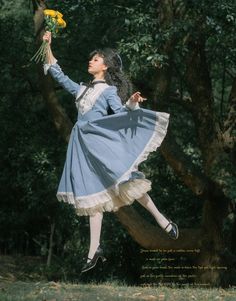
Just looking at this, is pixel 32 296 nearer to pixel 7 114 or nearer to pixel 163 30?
pixel 163 30

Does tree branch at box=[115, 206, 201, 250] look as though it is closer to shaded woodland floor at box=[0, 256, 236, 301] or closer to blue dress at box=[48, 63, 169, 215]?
shaded woodland floor at box=[0, 256, 236, 301]

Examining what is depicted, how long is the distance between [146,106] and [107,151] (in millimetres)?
5022

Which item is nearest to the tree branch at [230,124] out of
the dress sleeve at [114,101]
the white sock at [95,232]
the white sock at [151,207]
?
the white sock at [151,207]

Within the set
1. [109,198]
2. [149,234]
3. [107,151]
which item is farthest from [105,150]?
[149,234]

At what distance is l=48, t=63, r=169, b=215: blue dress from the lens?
557 centimetres

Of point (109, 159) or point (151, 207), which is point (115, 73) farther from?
point (151, 207)

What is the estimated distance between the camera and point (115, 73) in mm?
5965

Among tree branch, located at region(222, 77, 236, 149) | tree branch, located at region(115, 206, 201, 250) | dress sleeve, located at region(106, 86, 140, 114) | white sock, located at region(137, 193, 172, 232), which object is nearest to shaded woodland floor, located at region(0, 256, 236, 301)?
white sock, located at region(137, 193, 172, 232)

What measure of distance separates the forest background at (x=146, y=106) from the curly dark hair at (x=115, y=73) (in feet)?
6.17

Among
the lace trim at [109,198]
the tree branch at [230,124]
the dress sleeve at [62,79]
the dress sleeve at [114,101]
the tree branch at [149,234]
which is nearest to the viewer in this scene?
the lace trim at [109,198]

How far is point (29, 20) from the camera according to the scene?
1241 centimetres

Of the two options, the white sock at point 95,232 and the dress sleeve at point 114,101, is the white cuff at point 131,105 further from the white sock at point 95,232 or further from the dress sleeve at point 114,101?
the white sock at point 95,232

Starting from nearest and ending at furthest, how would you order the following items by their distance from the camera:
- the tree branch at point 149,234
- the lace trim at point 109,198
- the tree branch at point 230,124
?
the lace trim at point 109,198, the tree branch at point 149,234, the tree branch at point 230,124

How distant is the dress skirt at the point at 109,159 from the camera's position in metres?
5.57
